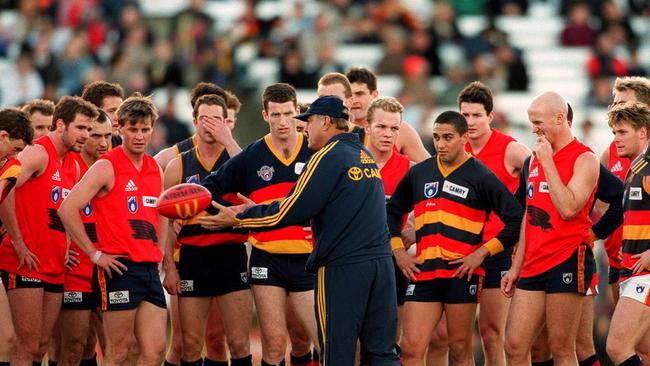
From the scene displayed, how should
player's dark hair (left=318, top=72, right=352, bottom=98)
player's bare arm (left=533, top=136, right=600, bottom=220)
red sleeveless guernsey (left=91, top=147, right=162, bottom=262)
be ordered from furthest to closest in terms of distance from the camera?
player's dark hair (left=318, top=72, right=352, bottom=98) → red sleeveless guernsey (left=91, top=147, right=162, bottom=262) → player's bare arm (left=533, top=136, right=600, bottom=220)

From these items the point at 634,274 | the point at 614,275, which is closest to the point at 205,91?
the point at 614,275

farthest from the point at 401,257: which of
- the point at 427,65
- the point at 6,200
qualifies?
the point at 427,65

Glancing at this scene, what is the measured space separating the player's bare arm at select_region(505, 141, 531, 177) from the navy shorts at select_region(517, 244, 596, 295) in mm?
1451

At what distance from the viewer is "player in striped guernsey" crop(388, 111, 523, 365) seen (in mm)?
11828

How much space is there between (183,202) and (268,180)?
57.5 inches

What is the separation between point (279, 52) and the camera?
22.7 m

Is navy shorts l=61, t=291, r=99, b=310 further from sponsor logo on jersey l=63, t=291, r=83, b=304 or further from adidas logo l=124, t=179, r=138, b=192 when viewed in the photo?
adidas logo l=124, t=179, r=138, b=192

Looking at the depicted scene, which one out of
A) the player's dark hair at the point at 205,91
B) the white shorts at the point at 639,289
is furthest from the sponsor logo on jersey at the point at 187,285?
the white shorts at the point at 639,289

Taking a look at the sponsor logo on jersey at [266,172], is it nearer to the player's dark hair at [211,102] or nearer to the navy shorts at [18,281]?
the player's dark hair at [211,102]

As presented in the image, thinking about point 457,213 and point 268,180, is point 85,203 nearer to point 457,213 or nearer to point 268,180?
point 268,180

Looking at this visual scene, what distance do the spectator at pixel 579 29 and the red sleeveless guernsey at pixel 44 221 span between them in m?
13.1

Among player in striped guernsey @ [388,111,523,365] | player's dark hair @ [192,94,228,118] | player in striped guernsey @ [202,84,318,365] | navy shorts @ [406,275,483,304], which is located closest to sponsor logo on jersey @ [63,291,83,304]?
player in striped guernsey @ [202,84,318,365]

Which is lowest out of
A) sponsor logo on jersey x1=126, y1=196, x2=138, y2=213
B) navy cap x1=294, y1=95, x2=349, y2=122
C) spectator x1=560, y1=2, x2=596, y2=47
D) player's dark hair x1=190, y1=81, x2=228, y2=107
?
sponsor logo on jersey x1=126, y1=196, x2=138, y2=213

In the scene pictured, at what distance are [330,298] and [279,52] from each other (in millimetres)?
12344
